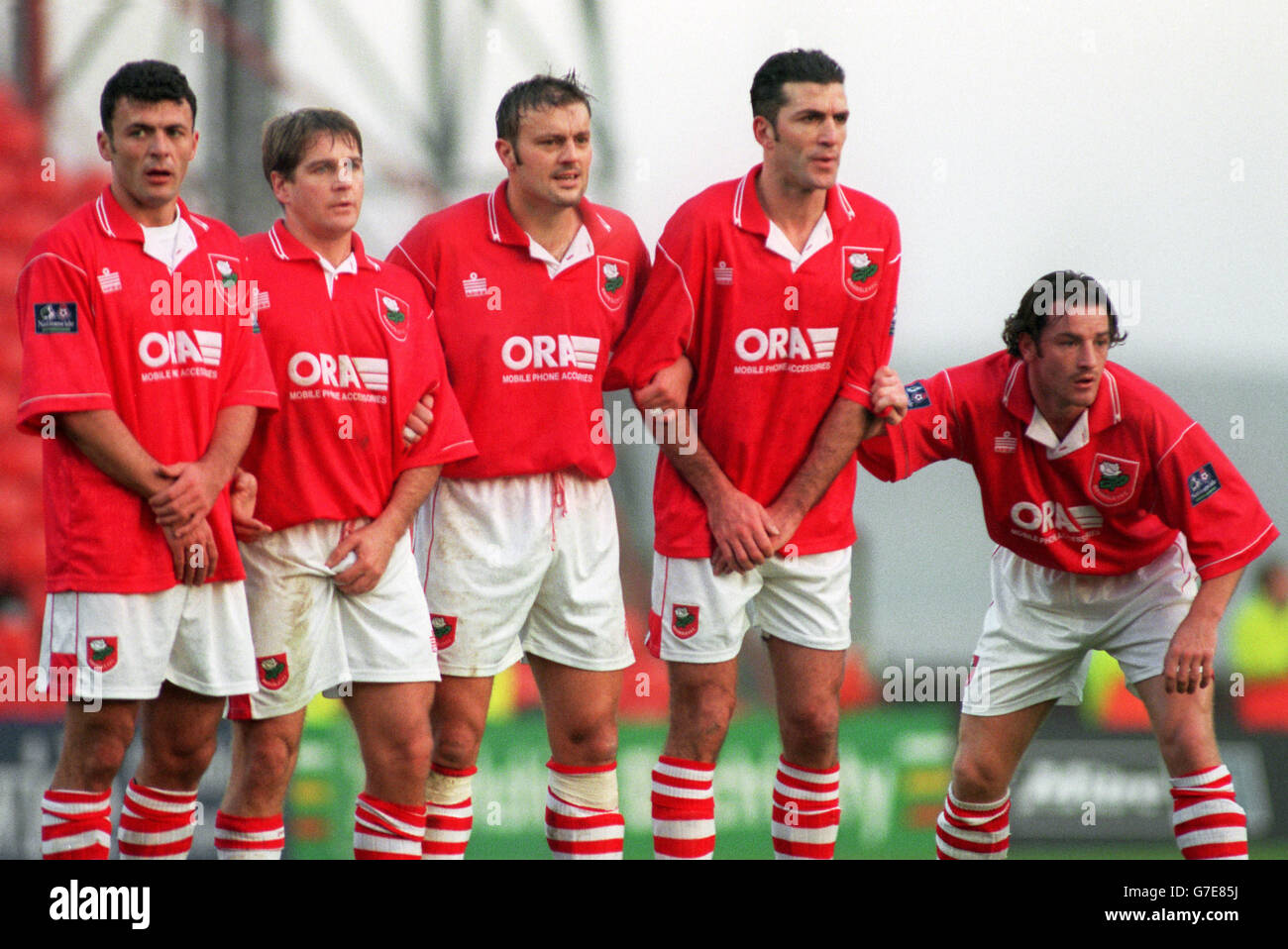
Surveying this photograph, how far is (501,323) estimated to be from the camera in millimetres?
3684

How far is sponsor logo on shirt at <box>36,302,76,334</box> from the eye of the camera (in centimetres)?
318

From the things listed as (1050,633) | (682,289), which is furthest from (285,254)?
(1050,633)

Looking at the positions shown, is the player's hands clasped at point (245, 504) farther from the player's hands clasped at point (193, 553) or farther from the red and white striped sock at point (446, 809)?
the red and white striped sock at point (446, 809)

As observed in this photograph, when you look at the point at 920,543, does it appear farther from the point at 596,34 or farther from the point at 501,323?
the point at 501,323

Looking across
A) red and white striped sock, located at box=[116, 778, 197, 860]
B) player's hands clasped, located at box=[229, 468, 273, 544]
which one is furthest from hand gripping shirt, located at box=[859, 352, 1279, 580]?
red and white striped sock, located at box=[116, 778, 197, 860]

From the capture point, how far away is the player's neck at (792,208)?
12.3 ft

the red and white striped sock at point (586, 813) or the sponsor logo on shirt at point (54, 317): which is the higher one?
the sponsor logo on shirt at point (54, 317)

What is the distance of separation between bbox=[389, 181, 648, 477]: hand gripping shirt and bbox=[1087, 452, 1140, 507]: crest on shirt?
129 cm

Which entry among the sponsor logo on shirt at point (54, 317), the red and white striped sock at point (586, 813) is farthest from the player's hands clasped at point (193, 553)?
the red and white striped sock at point (586, 813)

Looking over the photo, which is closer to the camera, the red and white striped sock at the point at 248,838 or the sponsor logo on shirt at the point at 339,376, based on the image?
the red and white striped sock at the point at 248,838

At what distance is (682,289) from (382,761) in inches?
52.1

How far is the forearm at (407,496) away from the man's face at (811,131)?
1.14 metres

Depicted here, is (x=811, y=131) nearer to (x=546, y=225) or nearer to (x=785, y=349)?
(x=785, y=349)

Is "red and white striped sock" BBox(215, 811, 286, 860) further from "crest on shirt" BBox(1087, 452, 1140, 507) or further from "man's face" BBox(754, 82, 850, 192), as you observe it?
"crest on shirt" BBox(1087, 452, 1140, 507)
